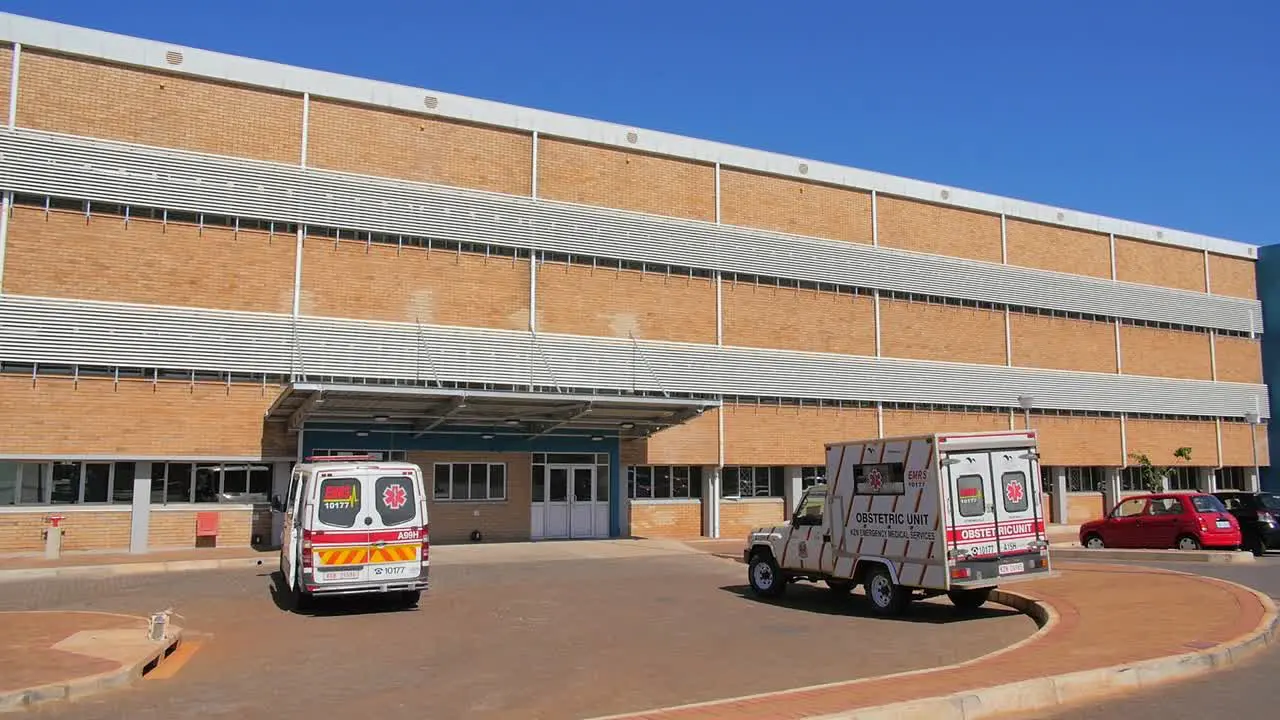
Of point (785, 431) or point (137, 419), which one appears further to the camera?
point (785, 431)

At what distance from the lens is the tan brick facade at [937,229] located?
3744 cm

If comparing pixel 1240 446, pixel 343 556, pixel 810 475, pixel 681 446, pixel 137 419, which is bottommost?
pixel 343 556

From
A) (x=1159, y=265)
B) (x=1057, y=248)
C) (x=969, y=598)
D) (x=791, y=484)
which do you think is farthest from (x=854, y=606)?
(x=1159, y=265)

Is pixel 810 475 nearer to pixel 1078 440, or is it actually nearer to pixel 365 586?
pixel 1078 440

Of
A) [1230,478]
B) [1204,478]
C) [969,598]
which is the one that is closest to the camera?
[969,598]

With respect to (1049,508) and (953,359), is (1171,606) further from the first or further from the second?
(1049,508)

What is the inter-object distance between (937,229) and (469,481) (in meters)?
20.6

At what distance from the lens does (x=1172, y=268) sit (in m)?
45.1

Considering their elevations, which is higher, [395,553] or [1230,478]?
[1230,478]

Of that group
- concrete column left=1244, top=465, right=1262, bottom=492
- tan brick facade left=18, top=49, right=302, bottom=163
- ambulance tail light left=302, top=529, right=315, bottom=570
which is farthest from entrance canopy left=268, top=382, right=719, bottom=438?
concrete column left=1244, top=465, right=1262, bottom=492

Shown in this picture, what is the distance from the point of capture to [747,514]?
112 ft

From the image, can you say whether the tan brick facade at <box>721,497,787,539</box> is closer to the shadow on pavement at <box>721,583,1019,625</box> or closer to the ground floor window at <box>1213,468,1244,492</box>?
the shadow on pavement at <box>721,583,1019,625</box>

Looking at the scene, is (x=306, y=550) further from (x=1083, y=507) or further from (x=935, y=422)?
(x=1083, y=507)

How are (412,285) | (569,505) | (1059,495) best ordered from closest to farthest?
(412,285)
(569,505)
(1059,495)
